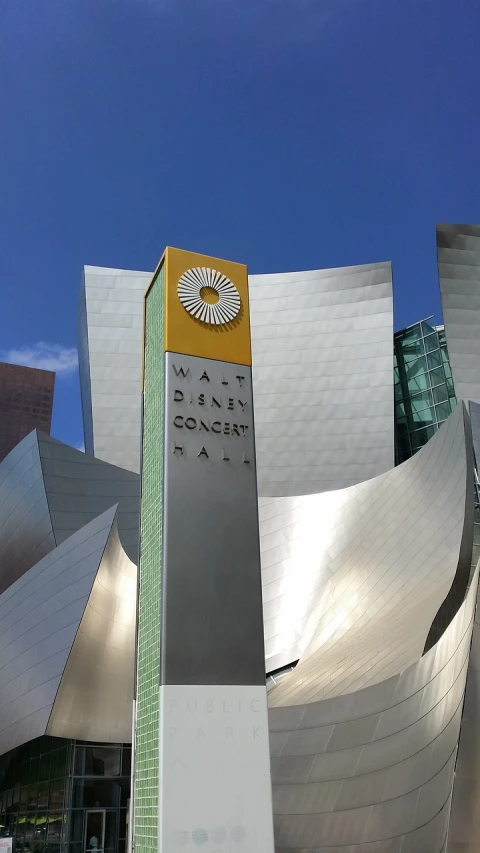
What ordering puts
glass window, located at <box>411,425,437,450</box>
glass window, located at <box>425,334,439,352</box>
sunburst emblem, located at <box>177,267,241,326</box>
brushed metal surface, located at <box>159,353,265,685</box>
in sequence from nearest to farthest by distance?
brushed metal surface, located at <box>159,353,265,685</box> → sunburst emblem, located at <box>177,267,241,326</box> → glass window, located at <box>411,425,437,450</box> → glass window, located at <box>425,334,439,352</box>

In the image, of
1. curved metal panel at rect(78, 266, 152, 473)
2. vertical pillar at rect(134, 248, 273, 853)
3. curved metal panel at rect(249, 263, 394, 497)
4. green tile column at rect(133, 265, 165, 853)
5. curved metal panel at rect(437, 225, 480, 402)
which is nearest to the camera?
vertical pillar at rect(134, 248, 273, 853)

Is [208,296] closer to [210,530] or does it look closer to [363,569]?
[210,530]

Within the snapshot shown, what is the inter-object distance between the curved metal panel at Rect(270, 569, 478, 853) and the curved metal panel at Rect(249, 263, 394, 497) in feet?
51.6

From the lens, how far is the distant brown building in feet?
400

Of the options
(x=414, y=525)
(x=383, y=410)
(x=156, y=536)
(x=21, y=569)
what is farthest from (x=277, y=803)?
(x=383, y=410)

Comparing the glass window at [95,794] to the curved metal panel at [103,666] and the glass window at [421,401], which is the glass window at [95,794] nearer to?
the curved metal panel at [103,666]

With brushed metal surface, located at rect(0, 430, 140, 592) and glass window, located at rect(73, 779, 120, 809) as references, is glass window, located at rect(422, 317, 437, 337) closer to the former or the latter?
brushed metal surface, located at rect(0, 430, 140, 592)

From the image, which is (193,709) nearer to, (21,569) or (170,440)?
(170,440)

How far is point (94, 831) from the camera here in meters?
13.1

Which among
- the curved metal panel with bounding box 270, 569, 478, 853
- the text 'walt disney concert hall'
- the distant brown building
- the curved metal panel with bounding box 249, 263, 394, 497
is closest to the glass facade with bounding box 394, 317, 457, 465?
the text 'walt disney concert hall'

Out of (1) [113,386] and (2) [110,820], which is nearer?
(2) [110,820]

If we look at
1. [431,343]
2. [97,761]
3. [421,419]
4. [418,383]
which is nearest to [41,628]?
[97,761]

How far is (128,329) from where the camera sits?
27047 millimetres

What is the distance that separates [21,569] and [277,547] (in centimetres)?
600
